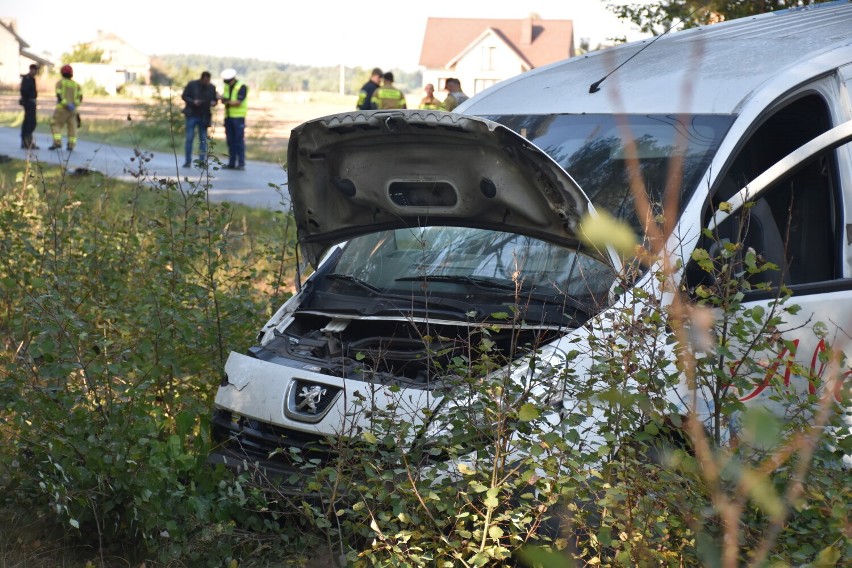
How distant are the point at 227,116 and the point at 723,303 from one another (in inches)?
706

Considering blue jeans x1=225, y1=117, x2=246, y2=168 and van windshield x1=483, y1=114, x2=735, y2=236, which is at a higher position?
van windshield x1=483, y1=114, x2=735, y2=236

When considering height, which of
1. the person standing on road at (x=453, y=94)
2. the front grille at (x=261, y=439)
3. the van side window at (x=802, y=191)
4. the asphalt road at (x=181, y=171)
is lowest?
the asphalt road at (x=181, y=171)

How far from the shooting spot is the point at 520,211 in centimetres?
434

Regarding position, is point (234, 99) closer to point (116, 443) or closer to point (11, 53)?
point (116, 443)

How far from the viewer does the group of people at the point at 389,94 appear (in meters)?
16.9

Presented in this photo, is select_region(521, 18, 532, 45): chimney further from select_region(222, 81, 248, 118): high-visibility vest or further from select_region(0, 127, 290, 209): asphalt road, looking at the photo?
select_region(222, 81, 248, 118): high-visibility vest

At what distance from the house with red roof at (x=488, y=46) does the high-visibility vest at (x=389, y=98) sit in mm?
64081

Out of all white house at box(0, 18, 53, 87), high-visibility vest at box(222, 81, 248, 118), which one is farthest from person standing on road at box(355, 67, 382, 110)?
white house at box(0, 18, 53, 87)

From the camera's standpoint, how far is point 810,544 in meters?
2.88

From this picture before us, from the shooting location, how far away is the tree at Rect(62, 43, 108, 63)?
92.4m

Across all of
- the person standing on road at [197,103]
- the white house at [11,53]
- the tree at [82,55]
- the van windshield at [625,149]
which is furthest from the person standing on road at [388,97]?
the tree at [82,55]

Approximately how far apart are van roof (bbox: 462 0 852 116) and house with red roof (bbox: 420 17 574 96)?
77321mm

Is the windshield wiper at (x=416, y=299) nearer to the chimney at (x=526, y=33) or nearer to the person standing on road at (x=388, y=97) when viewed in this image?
the person standing on road at (x=388, y=97)

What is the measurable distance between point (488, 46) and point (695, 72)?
81.3 meters
